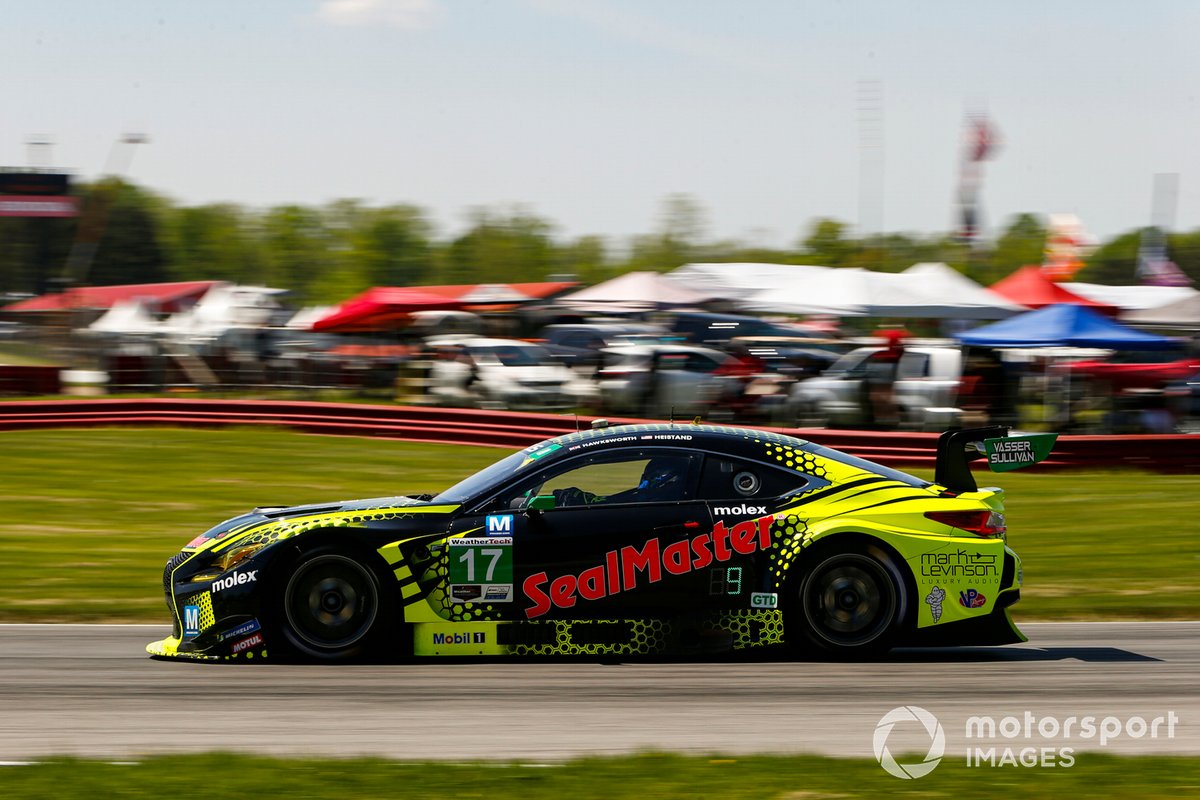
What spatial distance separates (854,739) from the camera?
19.1ft

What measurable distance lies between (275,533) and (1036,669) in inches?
170

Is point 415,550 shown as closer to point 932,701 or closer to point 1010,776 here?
point 932,701

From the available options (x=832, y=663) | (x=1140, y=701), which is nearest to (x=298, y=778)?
(x=832, y=663)

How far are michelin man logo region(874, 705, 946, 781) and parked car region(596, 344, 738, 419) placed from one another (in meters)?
14.8

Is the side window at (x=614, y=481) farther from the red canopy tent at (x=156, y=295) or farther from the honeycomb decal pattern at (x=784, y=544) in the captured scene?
the red canopy tent at (x=156, y=295)

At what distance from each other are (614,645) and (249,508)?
875 centimetres

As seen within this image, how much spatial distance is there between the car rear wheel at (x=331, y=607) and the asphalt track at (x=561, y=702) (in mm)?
159

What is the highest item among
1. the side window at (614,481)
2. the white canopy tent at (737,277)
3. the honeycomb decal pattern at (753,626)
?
the white canopy tent at (737,277)

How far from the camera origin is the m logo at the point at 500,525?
7238mm

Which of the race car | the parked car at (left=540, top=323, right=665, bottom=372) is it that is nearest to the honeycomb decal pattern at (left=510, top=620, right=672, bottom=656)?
the race car

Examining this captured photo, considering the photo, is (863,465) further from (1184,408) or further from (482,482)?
(1184,408)

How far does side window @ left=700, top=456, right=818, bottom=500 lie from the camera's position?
7453 millimetres

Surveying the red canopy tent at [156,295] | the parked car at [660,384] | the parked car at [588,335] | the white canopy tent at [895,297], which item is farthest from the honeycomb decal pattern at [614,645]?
the red canopy tent at [156,295]

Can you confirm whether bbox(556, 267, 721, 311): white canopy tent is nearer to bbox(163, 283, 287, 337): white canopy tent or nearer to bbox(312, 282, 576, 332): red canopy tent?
bbox(312, 282, 576, 332): red canopy tent
